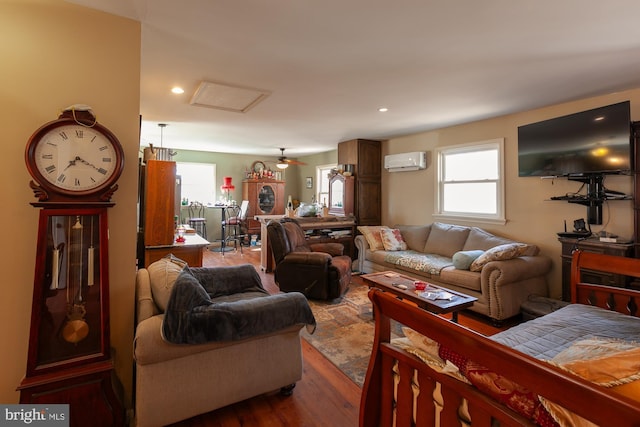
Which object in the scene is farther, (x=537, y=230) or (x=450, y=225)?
(x=450, y=225)

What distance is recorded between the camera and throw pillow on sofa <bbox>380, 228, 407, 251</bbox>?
4949mm

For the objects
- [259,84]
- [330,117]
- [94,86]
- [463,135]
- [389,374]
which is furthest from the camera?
[463,135]

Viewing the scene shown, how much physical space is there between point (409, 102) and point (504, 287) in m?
2.37

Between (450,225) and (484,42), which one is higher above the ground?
(484,42)

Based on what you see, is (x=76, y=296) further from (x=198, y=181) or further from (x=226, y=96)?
(x=198, y=181)

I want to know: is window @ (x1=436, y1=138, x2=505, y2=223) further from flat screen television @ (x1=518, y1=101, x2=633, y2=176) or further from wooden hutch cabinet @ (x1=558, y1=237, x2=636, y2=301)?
wooden hutch cabinet @ (x1=558, y1=237, x2=636, y2=301)

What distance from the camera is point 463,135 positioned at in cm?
473

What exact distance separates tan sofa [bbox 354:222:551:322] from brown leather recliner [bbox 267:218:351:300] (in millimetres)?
921

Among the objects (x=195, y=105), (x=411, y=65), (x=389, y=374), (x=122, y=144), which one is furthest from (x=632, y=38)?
(x=195, y=105)

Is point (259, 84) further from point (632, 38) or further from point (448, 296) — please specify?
point (632, 38)

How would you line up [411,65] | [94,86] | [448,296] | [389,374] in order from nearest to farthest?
1. [389,374]
2. [94,86]
3. [411,65]
4. [448,296]

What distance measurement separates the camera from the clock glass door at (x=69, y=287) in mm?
1576

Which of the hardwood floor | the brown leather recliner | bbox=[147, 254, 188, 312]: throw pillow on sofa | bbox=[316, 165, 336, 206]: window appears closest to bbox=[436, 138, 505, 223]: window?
the brown leather recliner

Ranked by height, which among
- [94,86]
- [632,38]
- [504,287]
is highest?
[632,38]
